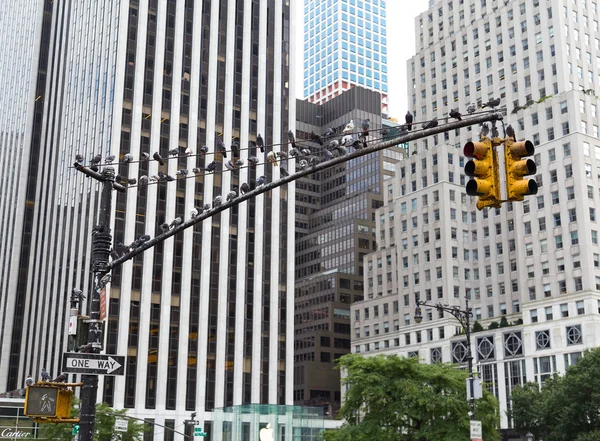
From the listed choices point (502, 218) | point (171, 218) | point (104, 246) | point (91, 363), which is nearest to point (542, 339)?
point (502, 218)

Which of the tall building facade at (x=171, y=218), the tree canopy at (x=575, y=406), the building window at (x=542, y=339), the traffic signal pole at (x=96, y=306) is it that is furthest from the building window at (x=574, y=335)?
the traffic signal pole at (x=96, y=306)

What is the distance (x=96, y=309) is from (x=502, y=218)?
394 feet

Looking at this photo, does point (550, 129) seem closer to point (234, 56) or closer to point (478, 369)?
point (478, 369)

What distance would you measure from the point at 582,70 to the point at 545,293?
3612 cm

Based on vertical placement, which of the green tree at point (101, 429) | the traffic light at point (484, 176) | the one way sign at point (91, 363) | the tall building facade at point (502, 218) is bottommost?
the green tree at point (101, 429)

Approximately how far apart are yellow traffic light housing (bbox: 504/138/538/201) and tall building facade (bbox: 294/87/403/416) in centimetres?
14076

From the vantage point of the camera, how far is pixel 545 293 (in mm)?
117812

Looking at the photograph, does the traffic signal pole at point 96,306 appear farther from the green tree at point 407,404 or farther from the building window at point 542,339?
the building window at point 542,339

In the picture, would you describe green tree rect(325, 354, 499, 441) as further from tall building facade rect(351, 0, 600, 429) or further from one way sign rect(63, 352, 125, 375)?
tall building facade rect(351, 0, 600, 429)

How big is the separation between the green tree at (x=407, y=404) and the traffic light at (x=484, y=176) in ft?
138

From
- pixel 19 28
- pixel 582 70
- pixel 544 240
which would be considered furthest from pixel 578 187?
pixel 19 28

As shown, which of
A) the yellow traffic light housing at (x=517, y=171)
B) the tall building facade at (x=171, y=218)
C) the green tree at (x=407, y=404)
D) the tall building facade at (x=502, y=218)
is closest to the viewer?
the yellow traffic light housing at (x=517, y=171)

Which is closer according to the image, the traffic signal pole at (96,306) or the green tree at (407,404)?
the traffic signal pole at (96,306)

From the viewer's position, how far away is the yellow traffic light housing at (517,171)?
43.0ft
